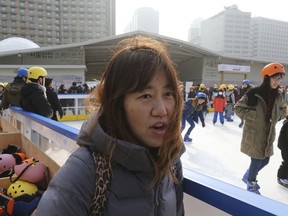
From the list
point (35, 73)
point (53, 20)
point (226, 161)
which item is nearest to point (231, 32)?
point (53, 20)

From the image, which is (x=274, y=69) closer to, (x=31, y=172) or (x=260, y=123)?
(x=260, y=123)

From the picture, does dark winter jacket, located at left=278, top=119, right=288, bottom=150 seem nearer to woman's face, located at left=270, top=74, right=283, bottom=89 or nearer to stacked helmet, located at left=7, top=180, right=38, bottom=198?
woman's face, located at left=270, top=74, right=283, bottom=89

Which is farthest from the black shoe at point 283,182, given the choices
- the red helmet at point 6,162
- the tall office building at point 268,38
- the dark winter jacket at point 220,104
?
Result: the tall office building at point 268,38

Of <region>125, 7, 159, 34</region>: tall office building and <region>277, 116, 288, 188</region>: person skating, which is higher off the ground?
<region>125, 7, 159, 34</region>: tall office building

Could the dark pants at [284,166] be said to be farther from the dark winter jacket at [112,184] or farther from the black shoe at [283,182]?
the dark winter jacket at [112,184]

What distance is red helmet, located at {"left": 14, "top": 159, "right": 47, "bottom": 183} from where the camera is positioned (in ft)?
7.13

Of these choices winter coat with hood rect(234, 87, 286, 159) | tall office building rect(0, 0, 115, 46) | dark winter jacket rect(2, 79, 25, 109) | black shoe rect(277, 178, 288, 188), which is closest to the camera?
winter coat with hood rect(234, 87, 286, 159)

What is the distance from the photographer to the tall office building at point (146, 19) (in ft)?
442

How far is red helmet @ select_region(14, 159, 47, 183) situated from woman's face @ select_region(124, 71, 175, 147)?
1592mm

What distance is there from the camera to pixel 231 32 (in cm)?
9181

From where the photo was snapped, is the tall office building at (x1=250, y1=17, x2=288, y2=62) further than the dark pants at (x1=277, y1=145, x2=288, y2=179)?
Yes

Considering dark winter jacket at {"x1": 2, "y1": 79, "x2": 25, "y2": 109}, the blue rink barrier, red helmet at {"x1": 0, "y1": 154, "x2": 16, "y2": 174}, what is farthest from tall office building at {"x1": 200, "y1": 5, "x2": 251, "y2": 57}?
the blue rink barrier

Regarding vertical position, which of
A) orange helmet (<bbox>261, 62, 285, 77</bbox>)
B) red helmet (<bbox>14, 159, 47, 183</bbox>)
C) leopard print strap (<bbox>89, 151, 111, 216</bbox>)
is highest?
orange helmet (<bbox>261, 62, 285, 77</bbox>)

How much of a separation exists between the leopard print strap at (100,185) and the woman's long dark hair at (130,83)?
0.10 meters
